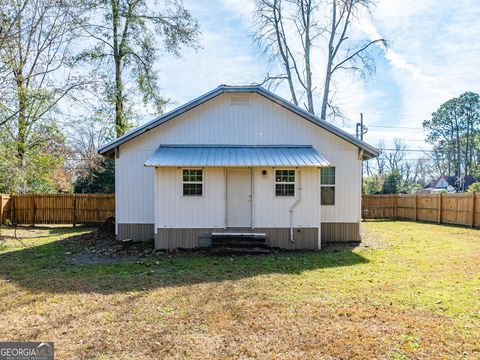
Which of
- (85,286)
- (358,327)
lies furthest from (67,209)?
(358,327)

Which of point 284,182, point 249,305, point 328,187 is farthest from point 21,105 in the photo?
point 249,305

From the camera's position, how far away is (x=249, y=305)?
5285mm

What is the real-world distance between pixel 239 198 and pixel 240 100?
3.33m

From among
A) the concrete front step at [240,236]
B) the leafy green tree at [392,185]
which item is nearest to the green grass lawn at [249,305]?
the concrete front step at [240,236]

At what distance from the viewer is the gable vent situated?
1095 cm

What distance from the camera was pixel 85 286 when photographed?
639 cm

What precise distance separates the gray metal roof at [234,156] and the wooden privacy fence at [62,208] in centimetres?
794

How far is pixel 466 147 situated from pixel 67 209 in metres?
44.5

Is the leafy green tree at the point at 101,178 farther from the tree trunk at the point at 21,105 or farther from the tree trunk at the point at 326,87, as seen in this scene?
the tree trunk at the point at 326,87

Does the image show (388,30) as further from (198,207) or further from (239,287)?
(239,287)

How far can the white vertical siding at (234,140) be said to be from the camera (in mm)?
10922

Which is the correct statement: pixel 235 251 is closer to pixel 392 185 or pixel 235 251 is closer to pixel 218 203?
pixel 218 203

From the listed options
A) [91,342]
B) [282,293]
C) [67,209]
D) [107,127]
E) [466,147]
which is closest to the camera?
[91,342]

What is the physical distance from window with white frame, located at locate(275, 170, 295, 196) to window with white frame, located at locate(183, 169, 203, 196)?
91.2 inches
